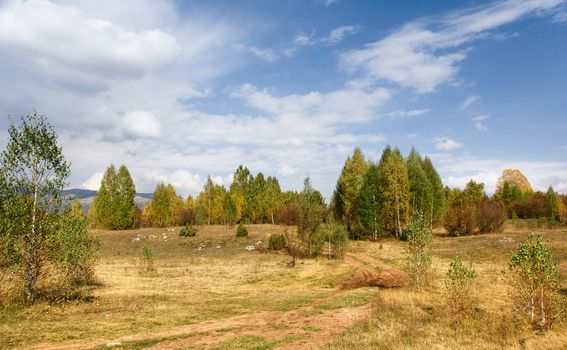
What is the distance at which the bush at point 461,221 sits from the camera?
241 ft

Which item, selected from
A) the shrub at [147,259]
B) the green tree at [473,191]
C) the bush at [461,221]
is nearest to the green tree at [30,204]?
the shrub at [147,259]

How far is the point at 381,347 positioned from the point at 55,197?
878 inches

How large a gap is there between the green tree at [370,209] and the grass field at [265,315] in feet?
96.4

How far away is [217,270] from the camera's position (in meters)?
43.5

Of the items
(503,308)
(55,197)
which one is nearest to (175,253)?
(55,197)

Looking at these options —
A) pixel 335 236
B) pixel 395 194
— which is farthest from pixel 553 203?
pixel 335 236

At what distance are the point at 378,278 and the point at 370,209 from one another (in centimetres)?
3766

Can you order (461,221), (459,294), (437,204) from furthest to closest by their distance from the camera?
(437,204), (461,221), (459,294)

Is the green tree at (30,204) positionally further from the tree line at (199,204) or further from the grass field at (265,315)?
the tree line at (199,204)

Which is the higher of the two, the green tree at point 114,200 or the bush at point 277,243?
the green tree at point 114,200

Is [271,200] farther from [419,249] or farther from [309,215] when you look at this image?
[419,249]

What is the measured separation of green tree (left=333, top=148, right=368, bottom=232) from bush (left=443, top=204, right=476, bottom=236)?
17930 mm

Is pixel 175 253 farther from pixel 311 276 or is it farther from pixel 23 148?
pixel 23 148

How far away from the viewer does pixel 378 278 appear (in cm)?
3594
